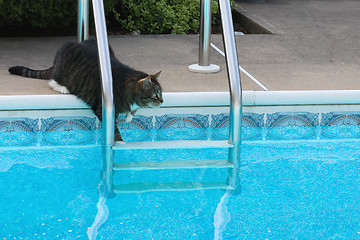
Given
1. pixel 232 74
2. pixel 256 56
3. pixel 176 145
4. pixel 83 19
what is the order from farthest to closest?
1. pixel 256 56
2. pixel 83 19
3. pixel 176 145
4. pixel 232 74

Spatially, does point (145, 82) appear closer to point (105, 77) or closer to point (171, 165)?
point (171, 165)

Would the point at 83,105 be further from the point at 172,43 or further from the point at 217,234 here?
the point at 172,43

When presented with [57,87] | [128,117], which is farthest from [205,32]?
[57,87]

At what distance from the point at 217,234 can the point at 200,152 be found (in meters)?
0.78

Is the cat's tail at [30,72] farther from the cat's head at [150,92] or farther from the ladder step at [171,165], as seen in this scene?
the ladder step at [171,165]

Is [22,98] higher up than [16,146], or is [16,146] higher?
[22,98]

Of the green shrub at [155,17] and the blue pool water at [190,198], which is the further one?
the green shrub at [155,17]

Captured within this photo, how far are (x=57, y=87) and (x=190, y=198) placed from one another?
1.09 metres

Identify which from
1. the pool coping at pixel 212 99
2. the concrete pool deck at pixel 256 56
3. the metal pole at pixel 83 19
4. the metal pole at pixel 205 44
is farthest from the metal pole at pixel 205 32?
the metal pole at pixel 83 19

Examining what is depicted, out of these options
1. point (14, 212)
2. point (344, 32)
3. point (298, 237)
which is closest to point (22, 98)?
point (14, 212)

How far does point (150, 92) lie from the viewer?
3.19 meters

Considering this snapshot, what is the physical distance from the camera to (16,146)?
11.0 ft

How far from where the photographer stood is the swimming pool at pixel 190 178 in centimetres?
269

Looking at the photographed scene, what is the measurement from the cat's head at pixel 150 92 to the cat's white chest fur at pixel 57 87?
0.46 meters
